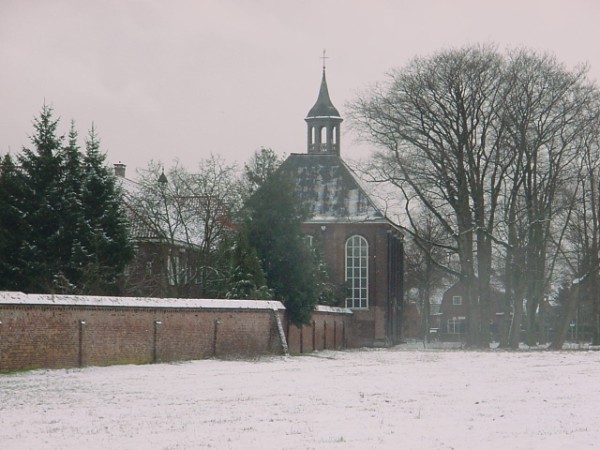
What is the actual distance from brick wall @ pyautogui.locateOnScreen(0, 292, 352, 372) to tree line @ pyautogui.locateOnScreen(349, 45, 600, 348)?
39.0 ft

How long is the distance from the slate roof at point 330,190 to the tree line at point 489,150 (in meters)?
11.1

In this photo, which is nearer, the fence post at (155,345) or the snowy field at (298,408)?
the snowy field at (298,408)

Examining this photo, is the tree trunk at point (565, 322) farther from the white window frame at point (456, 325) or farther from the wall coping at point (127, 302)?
the white window frame at point (456, 325)

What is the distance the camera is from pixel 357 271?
204 feet

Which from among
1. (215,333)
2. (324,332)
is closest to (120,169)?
(324,332)

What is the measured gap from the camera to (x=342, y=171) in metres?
63.8

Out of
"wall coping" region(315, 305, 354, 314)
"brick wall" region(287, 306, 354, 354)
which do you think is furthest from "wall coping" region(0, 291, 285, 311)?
"wall coping" region(315, 305, 354, 314)

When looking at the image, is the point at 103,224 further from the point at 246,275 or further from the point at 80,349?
the point at 80,349

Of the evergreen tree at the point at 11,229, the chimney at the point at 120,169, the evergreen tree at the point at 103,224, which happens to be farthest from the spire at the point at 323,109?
the evergreen tree at the point at 11,229

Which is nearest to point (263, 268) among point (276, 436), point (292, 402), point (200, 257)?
point (200, 257)

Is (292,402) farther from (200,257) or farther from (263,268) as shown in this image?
(200,257)

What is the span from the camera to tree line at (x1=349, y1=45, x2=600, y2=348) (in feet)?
153

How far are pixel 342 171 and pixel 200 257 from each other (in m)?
18.3

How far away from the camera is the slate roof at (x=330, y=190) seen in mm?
62188
